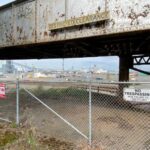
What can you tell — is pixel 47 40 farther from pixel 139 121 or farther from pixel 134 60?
pixel 134 60

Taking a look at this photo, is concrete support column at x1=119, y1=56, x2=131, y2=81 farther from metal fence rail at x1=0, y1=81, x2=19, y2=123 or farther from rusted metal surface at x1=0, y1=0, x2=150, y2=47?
metal fence rail at x1=0, y1=81, x2=19, y2=123

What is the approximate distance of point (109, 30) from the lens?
40.0ft

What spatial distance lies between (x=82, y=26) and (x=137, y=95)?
6.10 m

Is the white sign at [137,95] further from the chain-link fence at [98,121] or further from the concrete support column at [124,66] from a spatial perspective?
the concrete support column at [124,66]

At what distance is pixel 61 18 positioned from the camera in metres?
14.6

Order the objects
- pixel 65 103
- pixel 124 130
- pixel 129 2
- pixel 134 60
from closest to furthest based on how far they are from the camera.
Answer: pixel 124 130 → pixel 129 2 → pixel 65 103 → pixel 134 60

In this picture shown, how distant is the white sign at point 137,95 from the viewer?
7.77 meters

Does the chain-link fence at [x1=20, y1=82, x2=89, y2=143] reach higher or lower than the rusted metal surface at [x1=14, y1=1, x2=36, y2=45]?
lower

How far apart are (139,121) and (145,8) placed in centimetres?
409

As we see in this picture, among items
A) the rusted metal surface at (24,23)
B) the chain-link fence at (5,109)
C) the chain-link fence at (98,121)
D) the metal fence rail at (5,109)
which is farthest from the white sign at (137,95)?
the rusted metal surface at (24,23)

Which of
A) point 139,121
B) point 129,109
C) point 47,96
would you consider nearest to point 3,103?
point 47,96

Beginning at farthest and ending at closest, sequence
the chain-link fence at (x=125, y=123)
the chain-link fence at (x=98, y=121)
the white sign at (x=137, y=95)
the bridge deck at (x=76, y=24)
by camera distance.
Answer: the bridge deck at (x=76, y=24), the chain-link fence at (x=98, y=121), the chain-link fence at (x=125, y=123), the white sign at (x=137, y=95)

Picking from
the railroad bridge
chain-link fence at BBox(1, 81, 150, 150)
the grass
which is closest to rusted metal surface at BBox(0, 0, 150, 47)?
the railroad bridge

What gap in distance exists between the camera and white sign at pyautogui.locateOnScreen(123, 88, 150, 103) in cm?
777
